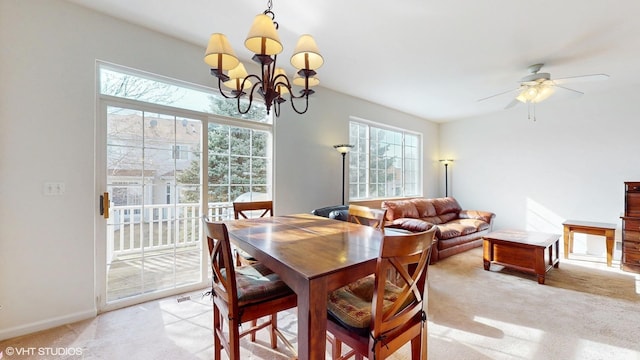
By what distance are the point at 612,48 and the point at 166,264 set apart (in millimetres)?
5242

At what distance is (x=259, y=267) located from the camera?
186 cm

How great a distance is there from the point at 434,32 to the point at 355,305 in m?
2.56

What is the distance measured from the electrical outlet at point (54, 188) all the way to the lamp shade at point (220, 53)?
169cm

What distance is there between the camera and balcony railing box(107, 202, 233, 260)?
2559 mm

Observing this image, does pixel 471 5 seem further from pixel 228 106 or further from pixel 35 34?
pixel 35 34

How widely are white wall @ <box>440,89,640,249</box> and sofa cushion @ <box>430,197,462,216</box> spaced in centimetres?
78

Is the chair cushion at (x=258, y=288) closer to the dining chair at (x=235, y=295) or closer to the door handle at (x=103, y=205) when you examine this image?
the dining chair at (x=235, y=295)

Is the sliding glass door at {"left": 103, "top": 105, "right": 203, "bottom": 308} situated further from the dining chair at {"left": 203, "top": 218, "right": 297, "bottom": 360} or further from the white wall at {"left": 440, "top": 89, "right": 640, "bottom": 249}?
the white wall at {"left": 440, "top": 89, "right": 640, "bottom": 249}

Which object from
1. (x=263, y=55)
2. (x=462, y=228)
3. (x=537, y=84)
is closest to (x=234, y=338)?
(x=263, y=55)

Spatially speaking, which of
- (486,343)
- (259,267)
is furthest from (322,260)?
(486,343)

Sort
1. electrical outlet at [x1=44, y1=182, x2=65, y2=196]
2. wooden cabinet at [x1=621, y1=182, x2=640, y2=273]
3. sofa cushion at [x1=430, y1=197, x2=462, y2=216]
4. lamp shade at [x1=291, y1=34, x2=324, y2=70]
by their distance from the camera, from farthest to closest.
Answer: sofa cushion at [x1=430, y1=197, x2=462, y2=216] < wooden cabinet at [x1=621, y1=182, x2=640, y2=273] < electrical outlet at [x1=44, y1=182, x2=65, y2=196] < lamp shade at [x1=291, y1=34, x2=324, y2=70]

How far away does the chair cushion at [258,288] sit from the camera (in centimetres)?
144

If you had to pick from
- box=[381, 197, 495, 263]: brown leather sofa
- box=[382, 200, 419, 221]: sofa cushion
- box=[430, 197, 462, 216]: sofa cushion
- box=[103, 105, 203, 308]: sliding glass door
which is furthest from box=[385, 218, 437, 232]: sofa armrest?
box=[103, 105, 203, 308]: sliding glass door

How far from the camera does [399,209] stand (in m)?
4.42
